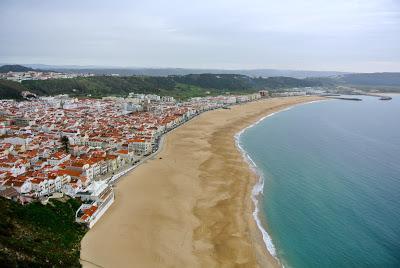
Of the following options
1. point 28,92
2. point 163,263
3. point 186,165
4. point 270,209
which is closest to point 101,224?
point 163,263

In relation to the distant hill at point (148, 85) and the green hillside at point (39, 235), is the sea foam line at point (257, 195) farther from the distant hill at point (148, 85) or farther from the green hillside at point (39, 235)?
the distant hill at point (148, 85)

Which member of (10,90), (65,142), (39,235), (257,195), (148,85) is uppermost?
(10,90)

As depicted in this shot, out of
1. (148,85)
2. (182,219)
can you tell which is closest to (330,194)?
(182,219)

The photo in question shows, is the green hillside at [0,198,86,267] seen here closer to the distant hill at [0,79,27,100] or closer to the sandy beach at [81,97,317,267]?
the sandy beach at [81,97,317,267]

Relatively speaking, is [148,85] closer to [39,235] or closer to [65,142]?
[65,142]

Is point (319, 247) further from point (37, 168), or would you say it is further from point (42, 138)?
point (42, 138)

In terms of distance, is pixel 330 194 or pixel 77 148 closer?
pixel 330 194

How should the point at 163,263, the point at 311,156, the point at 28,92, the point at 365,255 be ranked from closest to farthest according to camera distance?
1. the point at 163,263
2. the point at 365,255
3. the point at 311,156
4. the point at 28,92
